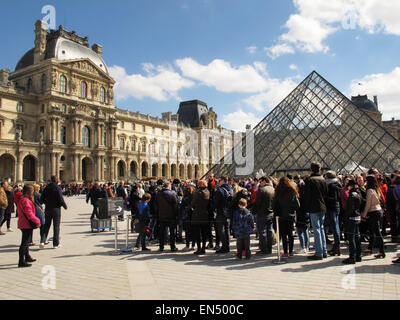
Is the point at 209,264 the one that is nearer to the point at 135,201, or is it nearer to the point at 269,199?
the point at 269,199

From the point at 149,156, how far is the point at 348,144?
133 ft

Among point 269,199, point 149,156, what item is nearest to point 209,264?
point 269,199

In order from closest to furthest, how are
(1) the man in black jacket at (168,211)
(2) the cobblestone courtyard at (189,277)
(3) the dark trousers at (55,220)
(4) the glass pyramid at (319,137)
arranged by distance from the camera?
(2) the cobblestone courtyard at (189,277) → (1) the man in black jacket at (168,211) → (3) the dark trousers at (55,220) → (4) the glass pyramid at (319,137)

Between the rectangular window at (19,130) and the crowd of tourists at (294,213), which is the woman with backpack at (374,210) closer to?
the crowd of tourists at (294,213)

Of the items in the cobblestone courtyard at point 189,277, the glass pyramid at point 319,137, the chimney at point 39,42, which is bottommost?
the cobblestone courtyard at point 189,277

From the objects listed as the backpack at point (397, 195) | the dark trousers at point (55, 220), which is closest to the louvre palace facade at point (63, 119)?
the dark trousers at point (55, 220)

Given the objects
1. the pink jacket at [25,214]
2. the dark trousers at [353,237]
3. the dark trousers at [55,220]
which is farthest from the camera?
the dark trousers at [55,220]

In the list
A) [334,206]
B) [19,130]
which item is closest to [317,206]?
[334,206]

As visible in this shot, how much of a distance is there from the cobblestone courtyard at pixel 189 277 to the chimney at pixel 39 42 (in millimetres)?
41135

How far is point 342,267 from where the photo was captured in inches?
216

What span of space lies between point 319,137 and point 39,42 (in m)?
38.5

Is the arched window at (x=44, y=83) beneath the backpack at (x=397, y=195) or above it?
above

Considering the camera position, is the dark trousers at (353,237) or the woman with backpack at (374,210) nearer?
the dark trousers at (353,237)

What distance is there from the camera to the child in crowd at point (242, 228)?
20.8 ft
